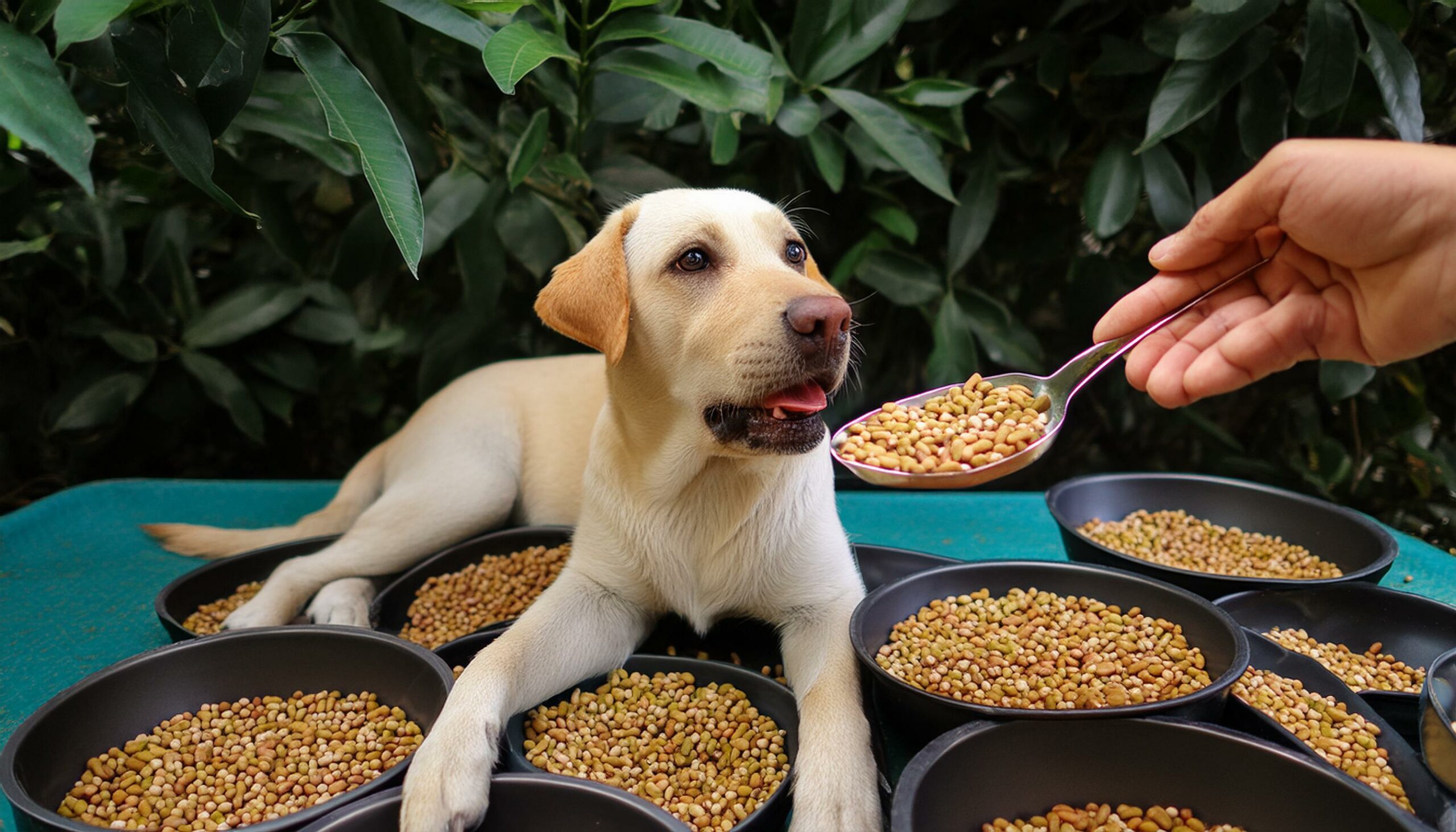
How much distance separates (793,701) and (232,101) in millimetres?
1421

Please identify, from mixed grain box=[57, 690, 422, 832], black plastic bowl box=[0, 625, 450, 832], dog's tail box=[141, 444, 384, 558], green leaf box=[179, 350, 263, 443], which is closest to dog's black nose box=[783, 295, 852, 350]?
black plastic bowl box=[0, 625, 450, 832]

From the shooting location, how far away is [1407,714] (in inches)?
58.7

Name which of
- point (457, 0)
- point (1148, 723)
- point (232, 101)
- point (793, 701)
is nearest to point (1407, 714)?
point (1148, 723)

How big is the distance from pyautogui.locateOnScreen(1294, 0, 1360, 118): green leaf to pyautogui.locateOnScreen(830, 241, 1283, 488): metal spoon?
3.28 ft

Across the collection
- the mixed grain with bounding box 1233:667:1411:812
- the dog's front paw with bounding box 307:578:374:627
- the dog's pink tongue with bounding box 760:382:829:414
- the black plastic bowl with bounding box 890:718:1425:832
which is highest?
the dog's pink tongue with bounding box 760:382:829:414

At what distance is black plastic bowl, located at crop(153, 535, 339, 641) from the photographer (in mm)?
1881

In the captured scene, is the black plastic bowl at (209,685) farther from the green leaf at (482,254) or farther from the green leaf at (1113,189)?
the green leaf at (1113,189)

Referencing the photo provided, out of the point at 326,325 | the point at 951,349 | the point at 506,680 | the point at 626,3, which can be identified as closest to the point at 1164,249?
the point at 951,349

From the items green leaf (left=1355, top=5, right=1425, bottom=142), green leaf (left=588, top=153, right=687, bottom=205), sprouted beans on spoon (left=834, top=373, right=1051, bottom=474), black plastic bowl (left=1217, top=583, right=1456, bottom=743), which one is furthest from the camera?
green leaf (left=588, top=153, right=687, bottom=205)

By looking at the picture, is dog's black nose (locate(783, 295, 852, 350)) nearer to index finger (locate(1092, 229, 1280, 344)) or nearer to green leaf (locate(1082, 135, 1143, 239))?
index finger (locate(1092, 229, 1280, 344))

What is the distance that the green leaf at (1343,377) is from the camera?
271cm

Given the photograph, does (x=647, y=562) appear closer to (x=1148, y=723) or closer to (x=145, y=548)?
(x=1148, y=723)

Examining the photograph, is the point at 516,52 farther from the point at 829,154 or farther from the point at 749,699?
the point at 749,699

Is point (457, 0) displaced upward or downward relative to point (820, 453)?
upward
